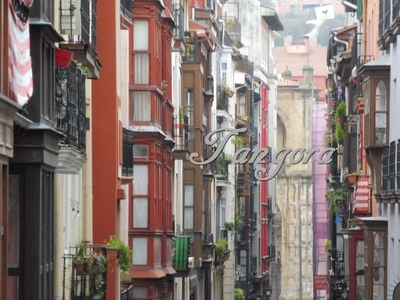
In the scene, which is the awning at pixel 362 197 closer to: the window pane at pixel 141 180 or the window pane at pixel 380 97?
the window pane at pixel 380 97

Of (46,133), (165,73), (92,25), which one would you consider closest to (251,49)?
(165,73)

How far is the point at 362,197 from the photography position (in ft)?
146

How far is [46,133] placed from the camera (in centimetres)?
2138

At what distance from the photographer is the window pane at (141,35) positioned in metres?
42.0

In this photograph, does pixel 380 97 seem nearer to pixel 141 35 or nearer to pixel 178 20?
pixel 141 35

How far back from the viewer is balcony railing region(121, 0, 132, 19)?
1485 inches

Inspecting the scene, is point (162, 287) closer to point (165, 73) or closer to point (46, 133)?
point (165, 73)

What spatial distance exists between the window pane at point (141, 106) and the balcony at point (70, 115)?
15174mm

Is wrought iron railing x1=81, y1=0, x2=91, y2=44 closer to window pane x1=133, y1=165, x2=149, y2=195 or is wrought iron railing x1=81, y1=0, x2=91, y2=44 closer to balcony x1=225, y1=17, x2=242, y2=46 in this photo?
window pane x1=133, y1=165, x2=149, y2=195

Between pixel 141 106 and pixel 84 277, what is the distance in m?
15.0

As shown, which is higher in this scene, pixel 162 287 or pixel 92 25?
pixel 92 25

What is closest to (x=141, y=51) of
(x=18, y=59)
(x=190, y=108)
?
(x=190, y=108)

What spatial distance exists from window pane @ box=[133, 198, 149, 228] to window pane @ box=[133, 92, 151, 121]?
2.12 meters

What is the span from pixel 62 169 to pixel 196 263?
1248 inches
